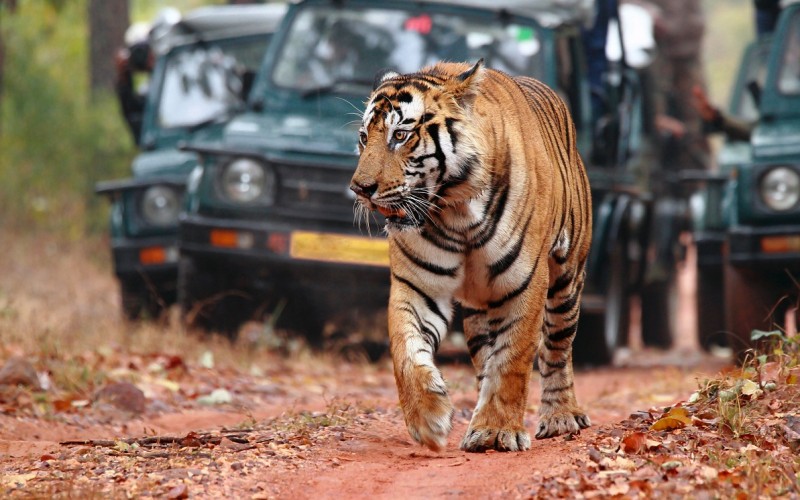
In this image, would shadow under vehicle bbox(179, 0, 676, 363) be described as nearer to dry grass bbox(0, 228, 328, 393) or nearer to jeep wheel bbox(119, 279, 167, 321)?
dry grass bbox(0, 228, 328, 393)

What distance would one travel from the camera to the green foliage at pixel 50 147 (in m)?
16.3

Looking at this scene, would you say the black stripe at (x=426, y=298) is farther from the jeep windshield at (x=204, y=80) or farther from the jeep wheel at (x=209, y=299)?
the jeep windshield at (x=204, y=80)

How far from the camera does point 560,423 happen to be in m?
5.76

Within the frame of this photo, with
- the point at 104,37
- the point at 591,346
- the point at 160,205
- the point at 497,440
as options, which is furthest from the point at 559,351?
the point at 104,37

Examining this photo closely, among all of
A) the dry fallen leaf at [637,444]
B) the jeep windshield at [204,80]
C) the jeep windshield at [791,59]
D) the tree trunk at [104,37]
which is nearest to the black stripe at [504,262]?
the dry fallen leaf at [637,444]

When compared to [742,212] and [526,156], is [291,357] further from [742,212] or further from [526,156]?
[526,156]

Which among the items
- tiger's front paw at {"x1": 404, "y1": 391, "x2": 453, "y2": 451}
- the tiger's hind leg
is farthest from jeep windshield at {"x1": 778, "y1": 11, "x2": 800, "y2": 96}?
tiger's front paw at {"x1": 404, "y1": 391, "x2": 453, "y2": 451}

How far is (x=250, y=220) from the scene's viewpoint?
339 inches

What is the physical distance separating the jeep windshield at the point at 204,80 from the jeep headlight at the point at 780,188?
14.9 feet

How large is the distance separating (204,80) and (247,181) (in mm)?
2742

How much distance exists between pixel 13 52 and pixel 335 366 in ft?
33.8

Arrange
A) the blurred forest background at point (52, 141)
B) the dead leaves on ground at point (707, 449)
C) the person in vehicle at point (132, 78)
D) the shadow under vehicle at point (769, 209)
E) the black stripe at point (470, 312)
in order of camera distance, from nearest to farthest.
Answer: the dead leaves on ground at point (707, 449) < the black stripe at point (470, 312) < the shadow under vehicle at point (769, 209) < the person in vehicle at point (132, 78) < the blurred forest background at point (52, 141)

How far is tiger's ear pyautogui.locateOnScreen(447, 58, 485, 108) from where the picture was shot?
5.14 m

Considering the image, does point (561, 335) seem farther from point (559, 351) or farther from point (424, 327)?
point (424, 327)
